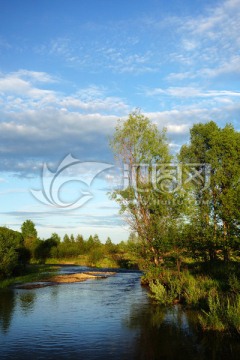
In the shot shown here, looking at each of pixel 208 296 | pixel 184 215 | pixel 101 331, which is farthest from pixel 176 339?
pixel 184 215

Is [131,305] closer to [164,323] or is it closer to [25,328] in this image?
[164,323]

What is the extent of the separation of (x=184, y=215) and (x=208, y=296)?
11857 mm

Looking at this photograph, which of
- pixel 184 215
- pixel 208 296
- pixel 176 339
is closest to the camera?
pixel 176 339

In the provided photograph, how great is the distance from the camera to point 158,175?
33750 mm

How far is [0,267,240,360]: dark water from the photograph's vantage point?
13.4 meters

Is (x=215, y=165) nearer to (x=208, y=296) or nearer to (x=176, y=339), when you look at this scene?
(x=208, y=296)

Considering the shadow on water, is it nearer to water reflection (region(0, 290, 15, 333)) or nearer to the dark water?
the dark water

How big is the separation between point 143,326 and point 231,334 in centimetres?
417

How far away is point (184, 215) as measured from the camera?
1250 inches

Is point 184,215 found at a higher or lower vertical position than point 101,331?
higher

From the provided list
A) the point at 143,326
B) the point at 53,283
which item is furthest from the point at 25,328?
the point at 53,283

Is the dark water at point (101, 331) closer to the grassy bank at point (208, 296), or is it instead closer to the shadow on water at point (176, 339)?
the shadow on water at point (176, 339)

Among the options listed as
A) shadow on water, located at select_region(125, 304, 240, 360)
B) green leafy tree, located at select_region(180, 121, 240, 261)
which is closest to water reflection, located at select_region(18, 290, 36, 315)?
shadow on water, located at select_region(125, 304, 240, 360)

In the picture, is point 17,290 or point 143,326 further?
point 17,290
